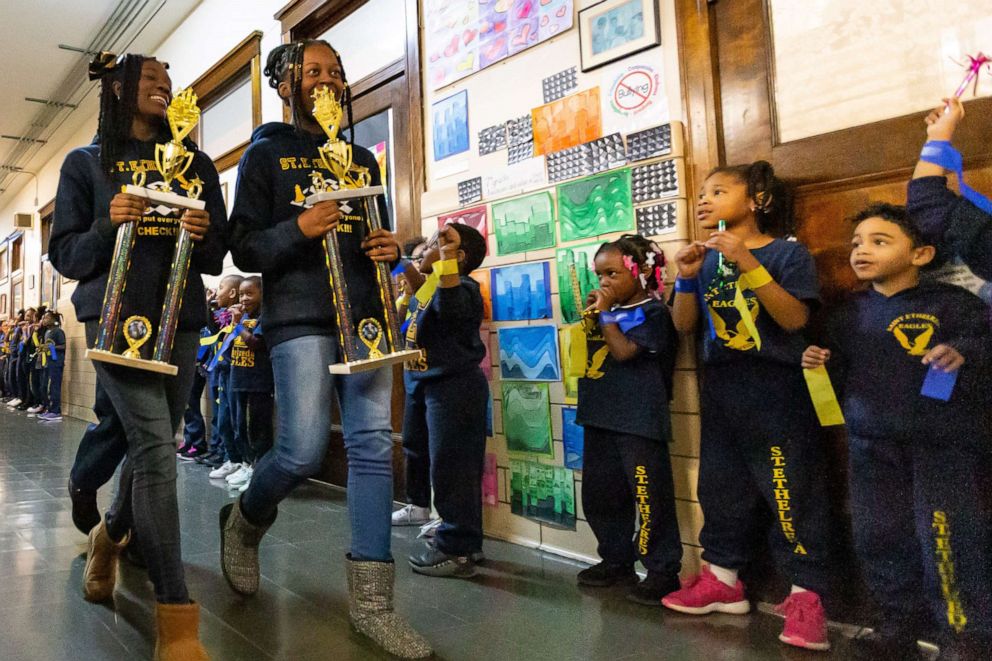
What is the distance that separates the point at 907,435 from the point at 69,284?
10.8 meters

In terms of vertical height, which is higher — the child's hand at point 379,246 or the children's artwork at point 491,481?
the child's hand at point 379,246

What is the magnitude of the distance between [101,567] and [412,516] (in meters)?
1.25

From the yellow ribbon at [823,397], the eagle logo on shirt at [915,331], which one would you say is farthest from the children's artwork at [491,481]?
the eagle logo on shirt at [915,331]

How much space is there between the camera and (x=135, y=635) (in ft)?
5.72

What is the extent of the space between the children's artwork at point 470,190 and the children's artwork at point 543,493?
110cm

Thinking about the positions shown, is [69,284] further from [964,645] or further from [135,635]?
[964,645]

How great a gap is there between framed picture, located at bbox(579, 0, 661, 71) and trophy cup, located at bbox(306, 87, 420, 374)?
1.05 m

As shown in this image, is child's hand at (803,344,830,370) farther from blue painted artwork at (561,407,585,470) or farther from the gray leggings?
the gray leggings

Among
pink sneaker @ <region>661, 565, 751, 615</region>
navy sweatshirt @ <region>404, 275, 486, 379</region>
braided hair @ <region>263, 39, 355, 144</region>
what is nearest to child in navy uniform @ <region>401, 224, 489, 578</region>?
navy sweatshirt @ <region>404, 275, 486, 379</region>

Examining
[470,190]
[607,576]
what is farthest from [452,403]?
[470,190]

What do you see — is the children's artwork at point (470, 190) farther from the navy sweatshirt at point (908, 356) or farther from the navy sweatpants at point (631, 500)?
the navy sweatshirt at point (908, 356)

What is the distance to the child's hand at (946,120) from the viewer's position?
1.53 metres

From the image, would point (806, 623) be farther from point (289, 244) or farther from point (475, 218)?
point (475, 218)

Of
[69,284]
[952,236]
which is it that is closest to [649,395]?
[952,236]
